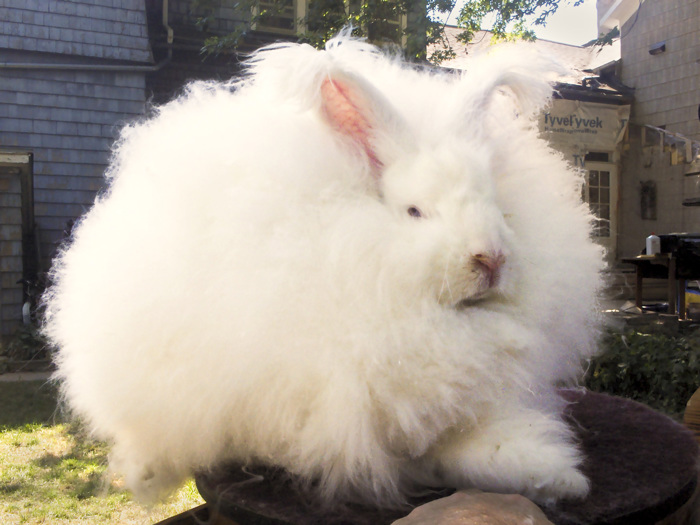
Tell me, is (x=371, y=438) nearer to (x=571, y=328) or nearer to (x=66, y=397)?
(x=571, y=328)

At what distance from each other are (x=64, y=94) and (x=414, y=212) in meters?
6.11

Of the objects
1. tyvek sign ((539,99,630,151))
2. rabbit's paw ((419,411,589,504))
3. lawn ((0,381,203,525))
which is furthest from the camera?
tyvek sign ((539,99,630,151))

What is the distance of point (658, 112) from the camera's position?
784cm

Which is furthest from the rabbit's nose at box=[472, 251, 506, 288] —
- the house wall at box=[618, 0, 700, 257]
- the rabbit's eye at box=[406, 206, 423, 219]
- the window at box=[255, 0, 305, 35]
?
the house wall at box=[618, 0, 700, 257]

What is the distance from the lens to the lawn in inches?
96.0

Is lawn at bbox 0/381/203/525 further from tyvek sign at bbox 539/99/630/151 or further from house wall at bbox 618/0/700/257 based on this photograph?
tyvek sign at bbox 539/99/630/151

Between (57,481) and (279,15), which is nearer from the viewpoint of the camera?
(57,481)

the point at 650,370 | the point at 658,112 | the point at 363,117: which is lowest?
the point at 650,370

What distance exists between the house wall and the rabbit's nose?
5.46m

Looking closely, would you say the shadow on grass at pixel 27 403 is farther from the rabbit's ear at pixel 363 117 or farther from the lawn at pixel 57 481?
the rabbit's ear at pixel 363 117

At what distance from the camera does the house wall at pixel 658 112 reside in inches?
232

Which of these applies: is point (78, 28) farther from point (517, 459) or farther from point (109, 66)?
point (517, 459)

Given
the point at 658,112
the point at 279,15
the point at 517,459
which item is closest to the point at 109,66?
the point at 279,15

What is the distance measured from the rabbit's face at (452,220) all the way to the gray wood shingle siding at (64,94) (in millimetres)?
5585
